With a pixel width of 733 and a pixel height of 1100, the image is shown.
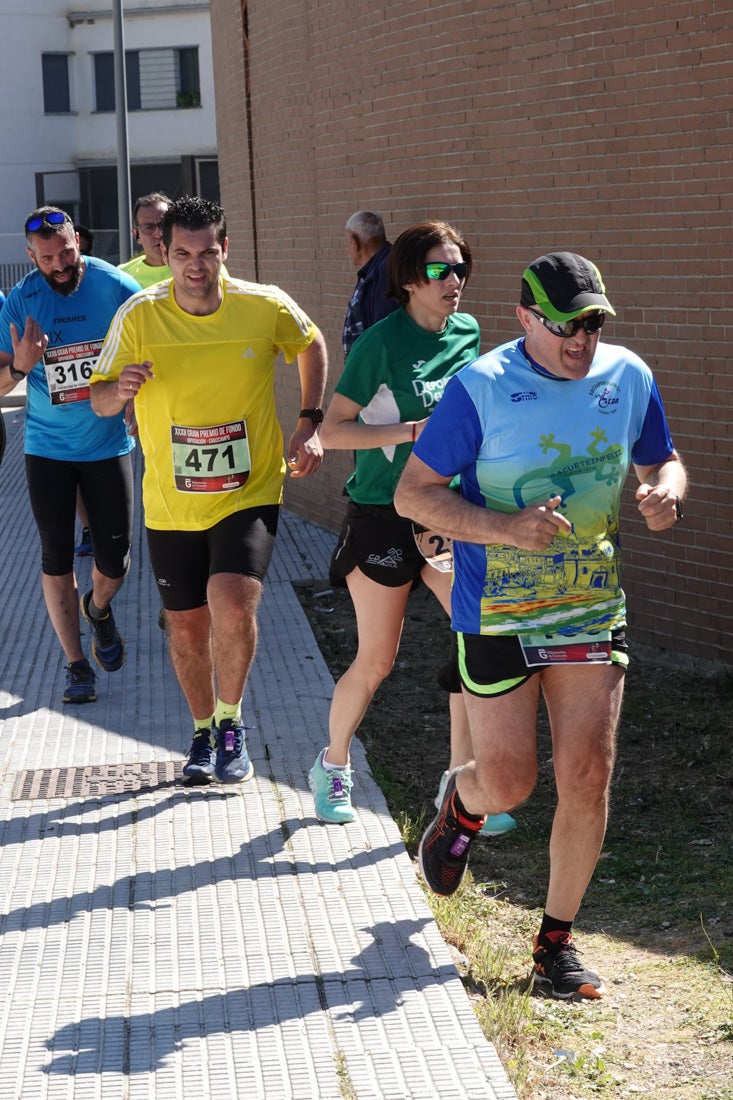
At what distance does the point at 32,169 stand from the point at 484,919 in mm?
44541

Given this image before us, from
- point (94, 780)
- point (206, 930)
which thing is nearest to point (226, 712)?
point (94, 780)

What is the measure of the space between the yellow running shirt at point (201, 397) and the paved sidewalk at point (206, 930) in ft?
3.82

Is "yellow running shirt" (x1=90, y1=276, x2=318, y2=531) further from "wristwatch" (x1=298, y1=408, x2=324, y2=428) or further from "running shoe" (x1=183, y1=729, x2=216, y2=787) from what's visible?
"running shoe" (x1=183, y1=729, x2=216, y2=787)

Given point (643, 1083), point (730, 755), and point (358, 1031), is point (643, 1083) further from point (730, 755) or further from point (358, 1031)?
point (730, 755)

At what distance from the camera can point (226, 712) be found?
6047 millimetres

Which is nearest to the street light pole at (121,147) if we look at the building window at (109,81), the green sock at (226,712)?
the green sock at (226,712)

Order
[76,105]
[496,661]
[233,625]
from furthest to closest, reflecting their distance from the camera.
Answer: [76,105] → [233,625] → [496,661]

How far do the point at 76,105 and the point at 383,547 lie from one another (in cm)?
4556

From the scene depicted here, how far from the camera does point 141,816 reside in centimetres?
592

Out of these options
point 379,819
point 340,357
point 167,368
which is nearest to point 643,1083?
point 379,819

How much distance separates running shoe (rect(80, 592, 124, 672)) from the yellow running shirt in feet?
6.43

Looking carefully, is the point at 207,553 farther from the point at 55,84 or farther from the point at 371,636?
the point at 55,84

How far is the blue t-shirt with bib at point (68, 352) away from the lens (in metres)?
7.38

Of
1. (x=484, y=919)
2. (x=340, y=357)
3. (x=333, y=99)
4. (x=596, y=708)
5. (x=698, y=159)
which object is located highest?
(x=333, y=99)
